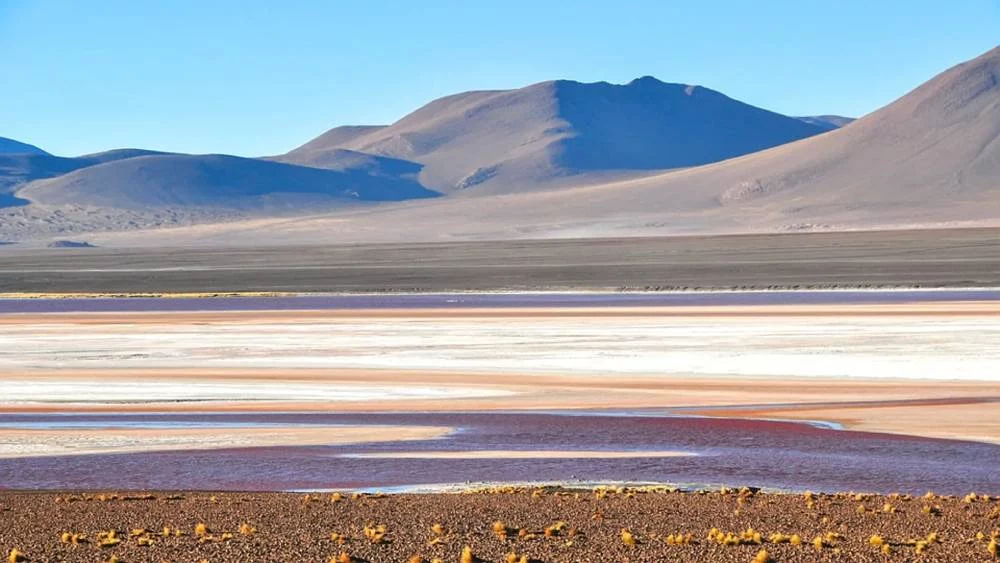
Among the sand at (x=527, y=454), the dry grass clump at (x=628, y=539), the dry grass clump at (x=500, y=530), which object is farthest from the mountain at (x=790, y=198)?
the dry grass clump at (x=628, y=539)

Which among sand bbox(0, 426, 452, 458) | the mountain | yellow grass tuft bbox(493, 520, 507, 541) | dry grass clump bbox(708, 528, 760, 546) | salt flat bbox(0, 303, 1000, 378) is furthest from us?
the mountain


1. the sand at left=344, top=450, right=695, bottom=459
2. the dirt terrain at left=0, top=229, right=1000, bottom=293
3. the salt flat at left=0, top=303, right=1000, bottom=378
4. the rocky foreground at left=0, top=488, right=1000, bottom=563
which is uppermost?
the rocky foreground at left=0, top=488, right=1000, bottom=563

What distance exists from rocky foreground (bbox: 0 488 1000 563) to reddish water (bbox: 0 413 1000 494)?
124cm

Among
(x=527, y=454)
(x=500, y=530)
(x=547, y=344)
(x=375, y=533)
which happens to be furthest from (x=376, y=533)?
(x=547, y=344)

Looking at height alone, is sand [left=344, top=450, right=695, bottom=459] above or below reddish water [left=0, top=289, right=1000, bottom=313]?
above

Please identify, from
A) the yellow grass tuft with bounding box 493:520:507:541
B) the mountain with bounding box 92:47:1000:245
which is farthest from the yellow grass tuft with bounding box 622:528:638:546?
the mountain with bounding box 92:47:1000:245

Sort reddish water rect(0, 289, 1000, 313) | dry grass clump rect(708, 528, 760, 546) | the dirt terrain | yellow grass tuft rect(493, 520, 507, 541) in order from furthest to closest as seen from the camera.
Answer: the dirt terrain
reddish water rect(0, 289, 1000, 313)
yellow grass tuft rect(493, 520, 507, 541)
dry grass clump rect(708, 528, 760, 546)

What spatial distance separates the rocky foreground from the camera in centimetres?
1037

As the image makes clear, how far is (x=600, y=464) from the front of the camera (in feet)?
52.1

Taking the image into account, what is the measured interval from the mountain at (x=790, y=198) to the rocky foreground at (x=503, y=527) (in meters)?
117

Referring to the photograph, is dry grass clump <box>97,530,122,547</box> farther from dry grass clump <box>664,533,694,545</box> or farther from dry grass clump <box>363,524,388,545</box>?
dry grass clump <box>664,533,694,545</box>

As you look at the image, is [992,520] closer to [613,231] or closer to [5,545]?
[5,545]

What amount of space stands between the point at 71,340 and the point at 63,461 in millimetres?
17276

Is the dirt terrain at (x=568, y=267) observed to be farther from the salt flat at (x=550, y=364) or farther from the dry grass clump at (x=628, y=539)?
the dry grass clump at (x=628, y=539)
